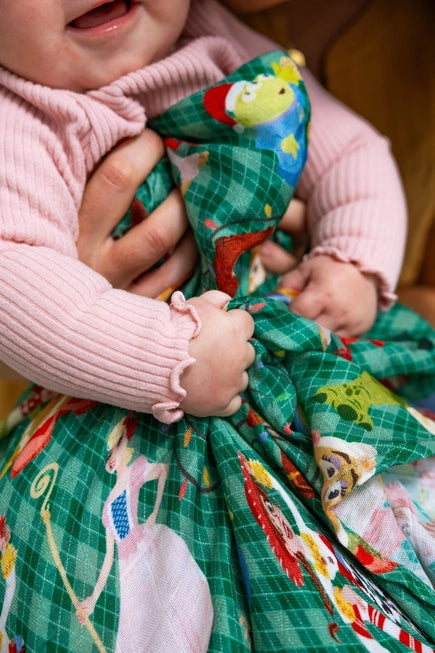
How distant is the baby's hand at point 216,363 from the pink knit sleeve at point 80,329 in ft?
0.05

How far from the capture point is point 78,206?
776 millimetres

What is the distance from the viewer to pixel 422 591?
601mm

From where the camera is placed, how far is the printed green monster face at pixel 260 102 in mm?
750

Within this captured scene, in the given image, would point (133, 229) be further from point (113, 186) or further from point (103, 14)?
point (103, 14)

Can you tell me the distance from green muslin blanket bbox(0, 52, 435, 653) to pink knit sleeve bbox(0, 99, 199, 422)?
79mm

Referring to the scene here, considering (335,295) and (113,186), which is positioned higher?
(113,186)

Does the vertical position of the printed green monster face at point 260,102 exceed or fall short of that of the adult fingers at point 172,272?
it exceeds it

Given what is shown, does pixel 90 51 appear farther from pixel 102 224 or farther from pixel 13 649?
pixel 13 649

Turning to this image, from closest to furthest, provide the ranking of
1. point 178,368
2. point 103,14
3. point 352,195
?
point 178,368, point 103,14, point 352,195

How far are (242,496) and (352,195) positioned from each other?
46cm

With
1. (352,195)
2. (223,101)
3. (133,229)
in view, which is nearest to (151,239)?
(133,229)

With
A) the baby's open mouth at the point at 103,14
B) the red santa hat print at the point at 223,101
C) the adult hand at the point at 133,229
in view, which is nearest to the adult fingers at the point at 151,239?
the adult hand at the point at 133,229

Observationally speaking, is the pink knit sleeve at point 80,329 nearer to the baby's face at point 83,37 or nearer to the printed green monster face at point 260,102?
the baby's face at point 83,37

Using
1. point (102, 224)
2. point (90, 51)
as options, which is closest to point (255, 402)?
point (102, 224)
